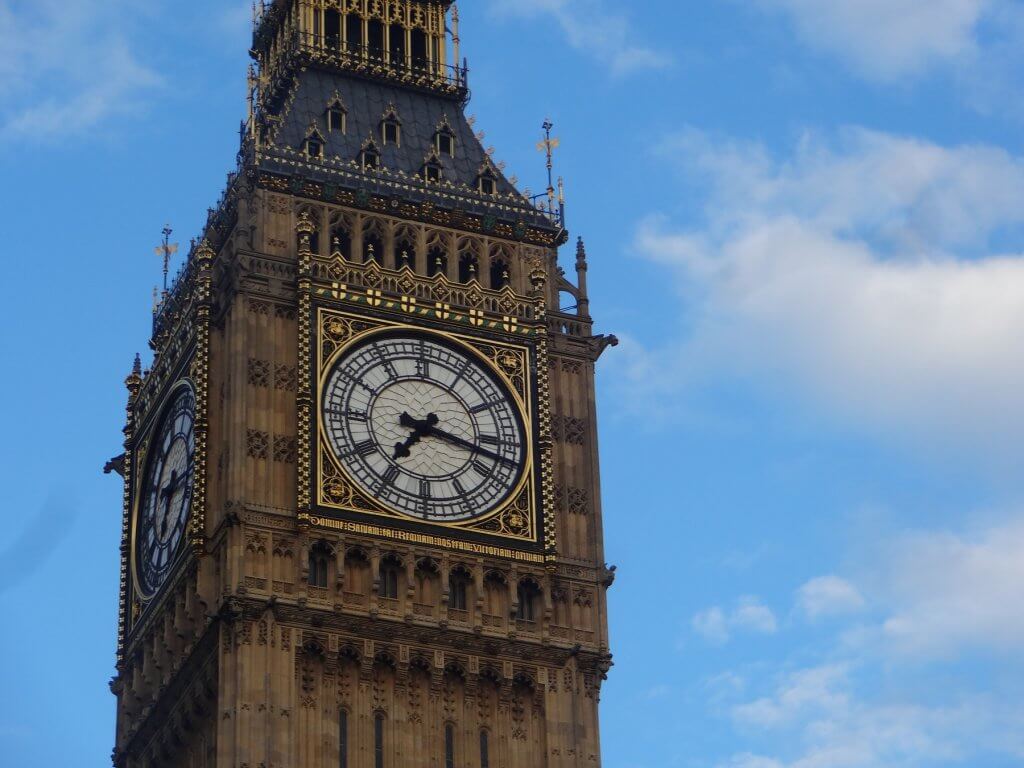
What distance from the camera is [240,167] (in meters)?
83.2

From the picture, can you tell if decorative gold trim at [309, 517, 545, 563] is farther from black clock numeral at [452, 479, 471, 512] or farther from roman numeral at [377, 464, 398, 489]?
roman numeral at [377, 464, 398, 489]

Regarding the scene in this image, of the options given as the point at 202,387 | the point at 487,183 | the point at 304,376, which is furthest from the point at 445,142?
the point at 202,387

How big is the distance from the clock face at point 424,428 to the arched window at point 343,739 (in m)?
5.34

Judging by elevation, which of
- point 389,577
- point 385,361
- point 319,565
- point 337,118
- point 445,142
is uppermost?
point 337,118

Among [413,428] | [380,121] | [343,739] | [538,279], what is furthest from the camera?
[380,121]

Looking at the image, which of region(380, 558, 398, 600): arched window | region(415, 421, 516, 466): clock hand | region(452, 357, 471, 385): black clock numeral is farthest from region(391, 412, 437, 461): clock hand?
region(380, 558, 398, 600): arched window

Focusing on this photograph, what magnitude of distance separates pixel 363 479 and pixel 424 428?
2.28m

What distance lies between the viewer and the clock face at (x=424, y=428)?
255 ft

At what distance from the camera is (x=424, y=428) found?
258ft

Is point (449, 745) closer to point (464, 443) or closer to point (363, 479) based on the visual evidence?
point (363, 479)

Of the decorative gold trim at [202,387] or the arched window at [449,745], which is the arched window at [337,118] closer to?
the decorative gold trim at [202,387]

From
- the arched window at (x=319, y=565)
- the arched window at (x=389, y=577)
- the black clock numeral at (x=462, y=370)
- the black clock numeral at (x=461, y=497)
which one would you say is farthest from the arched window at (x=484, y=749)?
the black clock numeral at (x=462, y=370)

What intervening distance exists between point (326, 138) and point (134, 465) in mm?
9903

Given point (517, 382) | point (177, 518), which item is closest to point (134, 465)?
point (177, 518)
